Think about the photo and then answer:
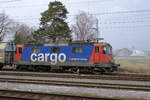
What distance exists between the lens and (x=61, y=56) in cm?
1875

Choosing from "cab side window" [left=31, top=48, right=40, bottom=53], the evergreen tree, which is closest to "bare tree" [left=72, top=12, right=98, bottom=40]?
the evergreen tree

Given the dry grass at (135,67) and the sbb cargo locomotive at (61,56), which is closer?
the sbb cargo locomotive at (61,56)

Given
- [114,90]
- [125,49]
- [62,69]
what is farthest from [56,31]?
[125,49]

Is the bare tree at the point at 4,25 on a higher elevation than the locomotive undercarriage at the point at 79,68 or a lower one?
higher

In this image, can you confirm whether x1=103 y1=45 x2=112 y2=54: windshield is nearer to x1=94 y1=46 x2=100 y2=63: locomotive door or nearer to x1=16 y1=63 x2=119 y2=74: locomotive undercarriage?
x1=94 y1=46 x2=100 y2=63: locomotive door

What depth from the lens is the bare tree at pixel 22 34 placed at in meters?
49.5

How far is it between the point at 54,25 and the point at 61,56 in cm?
1766

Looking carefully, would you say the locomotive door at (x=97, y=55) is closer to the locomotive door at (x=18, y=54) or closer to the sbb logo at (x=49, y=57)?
the sbb logo at (x=49, y=57)

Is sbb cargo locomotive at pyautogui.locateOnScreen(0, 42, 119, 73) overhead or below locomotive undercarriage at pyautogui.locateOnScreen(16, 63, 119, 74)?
overhead

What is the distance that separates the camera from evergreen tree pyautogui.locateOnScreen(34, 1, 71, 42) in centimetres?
3441

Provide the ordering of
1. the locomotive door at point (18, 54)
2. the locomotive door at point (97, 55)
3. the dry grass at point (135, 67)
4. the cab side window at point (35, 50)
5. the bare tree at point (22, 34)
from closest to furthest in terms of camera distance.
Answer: the locomotive door at point (97, 55)
the cab side window at point (35, 50)
the locomotive door at point (18, 54)
the dry grass at point (135, 67)
the bare tree at point (22, 34)

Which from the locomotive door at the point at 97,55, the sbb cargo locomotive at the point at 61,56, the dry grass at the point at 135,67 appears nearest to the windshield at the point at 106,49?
the sbb cargo locomotive at the point at 61,56

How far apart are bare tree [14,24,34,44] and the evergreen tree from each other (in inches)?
538

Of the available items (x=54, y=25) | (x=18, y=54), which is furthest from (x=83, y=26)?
(x=18, y=54)
